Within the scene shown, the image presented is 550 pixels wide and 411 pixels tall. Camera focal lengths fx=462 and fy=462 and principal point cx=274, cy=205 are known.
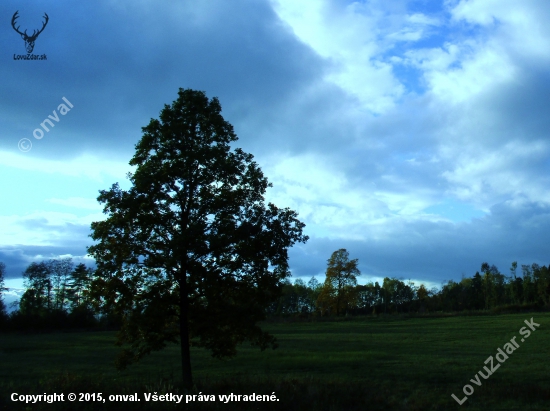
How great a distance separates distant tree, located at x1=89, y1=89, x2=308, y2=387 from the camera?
16.8 m

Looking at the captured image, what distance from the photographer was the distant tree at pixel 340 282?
88.8 meters

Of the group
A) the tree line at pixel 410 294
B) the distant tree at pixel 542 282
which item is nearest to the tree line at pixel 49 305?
the tree line at pixel 410 294

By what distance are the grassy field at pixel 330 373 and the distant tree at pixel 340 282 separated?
36.0 metres

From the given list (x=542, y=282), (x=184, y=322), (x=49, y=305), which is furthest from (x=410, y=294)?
(x=184, y=322)

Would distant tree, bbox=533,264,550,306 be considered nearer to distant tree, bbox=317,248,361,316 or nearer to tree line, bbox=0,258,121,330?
distant tree, bbox=317,248,361,316

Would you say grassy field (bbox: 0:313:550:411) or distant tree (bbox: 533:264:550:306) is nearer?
grassy field (bbox: 0:313:550:411)

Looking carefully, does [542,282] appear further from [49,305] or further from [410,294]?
[49,305]

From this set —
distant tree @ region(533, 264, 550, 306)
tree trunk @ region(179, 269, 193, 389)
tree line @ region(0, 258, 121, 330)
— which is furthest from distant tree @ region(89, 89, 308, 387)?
distant tree @ region(533, 264, 550, 306)

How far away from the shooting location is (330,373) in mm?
24438

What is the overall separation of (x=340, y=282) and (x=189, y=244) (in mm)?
76495

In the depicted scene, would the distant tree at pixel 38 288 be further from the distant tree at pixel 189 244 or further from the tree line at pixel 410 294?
the distant tree at pixel 189 244

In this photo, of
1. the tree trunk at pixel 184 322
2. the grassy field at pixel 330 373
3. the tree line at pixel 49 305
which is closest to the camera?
the grassy field at pixel 330 373

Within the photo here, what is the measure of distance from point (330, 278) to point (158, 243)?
246ft

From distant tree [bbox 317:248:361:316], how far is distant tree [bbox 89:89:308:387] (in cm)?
7196
